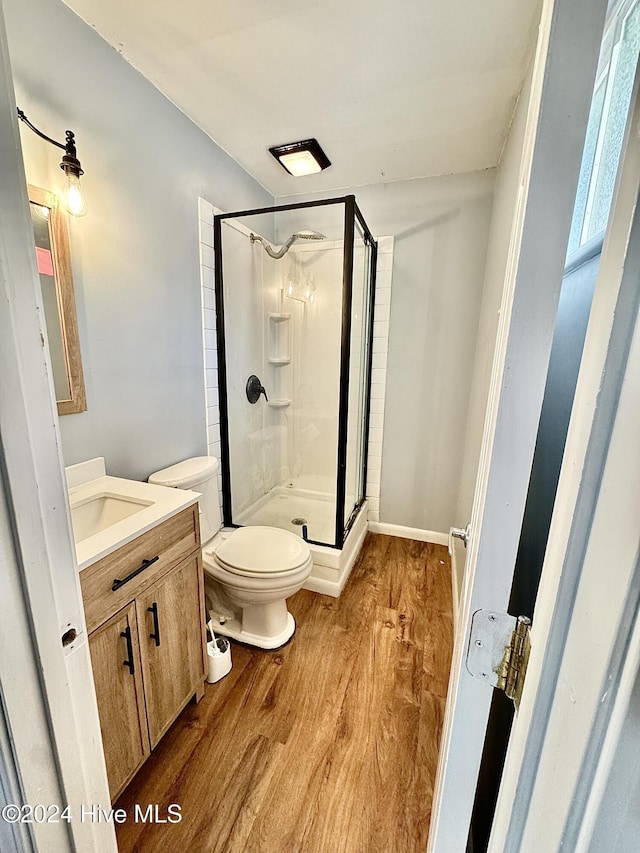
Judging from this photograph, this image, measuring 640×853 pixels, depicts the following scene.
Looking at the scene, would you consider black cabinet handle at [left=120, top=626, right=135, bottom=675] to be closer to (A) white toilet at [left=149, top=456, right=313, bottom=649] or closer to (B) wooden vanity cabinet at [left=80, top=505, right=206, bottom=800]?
(B) wooden vanity cabinet at [left=80, top=505, right=206, bottom=800]

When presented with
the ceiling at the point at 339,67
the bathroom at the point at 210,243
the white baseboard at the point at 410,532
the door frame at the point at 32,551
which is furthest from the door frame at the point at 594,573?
the white baseboard at the point at 410,532

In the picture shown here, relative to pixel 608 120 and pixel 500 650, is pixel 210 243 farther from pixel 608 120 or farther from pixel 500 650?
pixel 500 650

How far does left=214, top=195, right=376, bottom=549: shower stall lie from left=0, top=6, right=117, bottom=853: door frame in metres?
1.56

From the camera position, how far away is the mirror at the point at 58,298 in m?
1.15

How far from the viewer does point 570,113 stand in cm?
37

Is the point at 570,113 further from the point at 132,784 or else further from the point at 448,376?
the point at 448,376

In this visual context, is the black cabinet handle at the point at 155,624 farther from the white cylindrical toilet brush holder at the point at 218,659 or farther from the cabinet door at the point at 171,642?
the white cylindrical toilet brush holder at the point at 218,659

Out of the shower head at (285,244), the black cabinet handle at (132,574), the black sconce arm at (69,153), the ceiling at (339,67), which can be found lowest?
the black cabinet handle at (132,574)

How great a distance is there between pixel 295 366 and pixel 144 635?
6.52 ft

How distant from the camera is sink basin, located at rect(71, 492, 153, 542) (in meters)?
1.23

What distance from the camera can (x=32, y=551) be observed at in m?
0.52

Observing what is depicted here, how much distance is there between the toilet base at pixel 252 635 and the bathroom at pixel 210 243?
1.78 feet

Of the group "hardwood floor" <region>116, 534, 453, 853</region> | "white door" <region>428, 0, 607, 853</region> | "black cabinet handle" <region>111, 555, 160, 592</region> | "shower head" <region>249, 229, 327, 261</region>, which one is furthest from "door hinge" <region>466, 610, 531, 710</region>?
"shower head" <region>249, 229, 327, 261</region>

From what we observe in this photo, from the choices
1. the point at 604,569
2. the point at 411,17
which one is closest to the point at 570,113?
the point at 604,569
